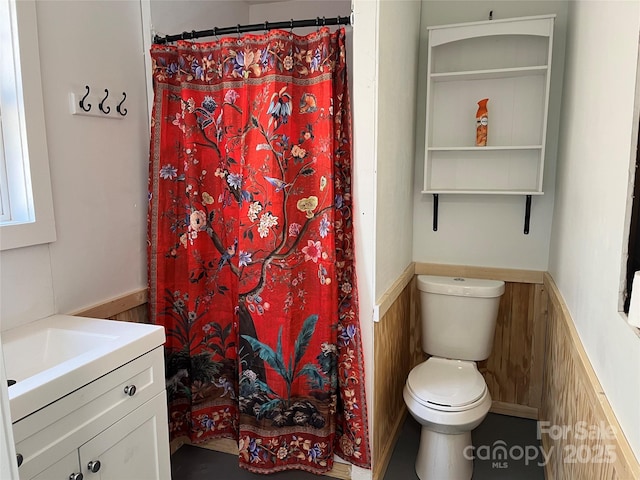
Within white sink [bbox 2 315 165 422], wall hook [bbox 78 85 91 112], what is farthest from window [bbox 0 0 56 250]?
white sink [bbox 2 315 165 422]

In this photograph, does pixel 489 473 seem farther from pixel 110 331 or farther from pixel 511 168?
pixel 110 331

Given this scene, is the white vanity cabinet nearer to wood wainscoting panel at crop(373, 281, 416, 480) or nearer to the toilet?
wood wainscoting panel at crop(373, 281, 416, 480)

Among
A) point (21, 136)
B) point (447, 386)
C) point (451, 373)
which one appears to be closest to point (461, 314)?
point (451, 373)

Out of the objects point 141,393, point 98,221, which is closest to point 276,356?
point 141,393

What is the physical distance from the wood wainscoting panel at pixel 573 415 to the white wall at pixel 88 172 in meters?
1.77

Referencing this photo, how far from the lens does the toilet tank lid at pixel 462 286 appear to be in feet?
7.64

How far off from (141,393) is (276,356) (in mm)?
612

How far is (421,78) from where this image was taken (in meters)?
2.58

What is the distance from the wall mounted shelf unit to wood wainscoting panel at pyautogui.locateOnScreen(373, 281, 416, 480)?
1.96 ft

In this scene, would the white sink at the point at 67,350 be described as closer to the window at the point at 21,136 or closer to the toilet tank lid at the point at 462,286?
the window at the point at 21,136

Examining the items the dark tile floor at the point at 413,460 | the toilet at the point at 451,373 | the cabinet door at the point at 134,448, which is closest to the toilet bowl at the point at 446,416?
the toilet at the point at 451,373

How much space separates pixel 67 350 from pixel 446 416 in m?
1.48

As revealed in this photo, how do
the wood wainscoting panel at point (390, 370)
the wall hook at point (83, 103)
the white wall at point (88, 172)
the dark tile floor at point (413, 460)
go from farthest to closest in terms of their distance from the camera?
the dark tile floor at point (413, 460)
the wood wainscoting panel at point (390, 370)
the wall hook at point (83, 103)
the white wall at point (88, 172)

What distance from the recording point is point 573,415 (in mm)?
1521
